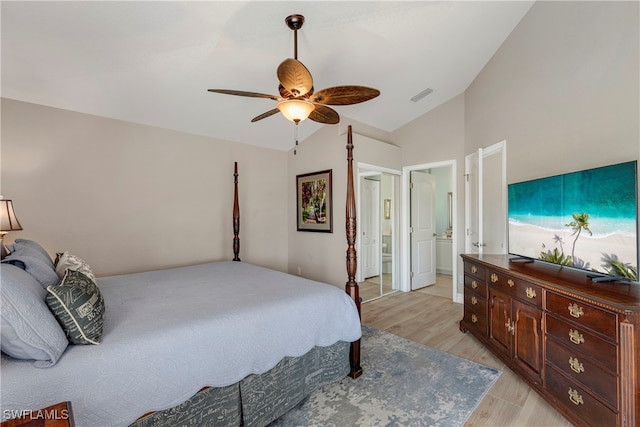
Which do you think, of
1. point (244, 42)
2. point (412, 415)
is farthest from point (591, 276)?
point (244, 42)

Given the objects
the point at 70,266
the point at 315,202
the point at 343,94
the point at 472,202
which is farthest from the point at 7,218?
the point at 472,202

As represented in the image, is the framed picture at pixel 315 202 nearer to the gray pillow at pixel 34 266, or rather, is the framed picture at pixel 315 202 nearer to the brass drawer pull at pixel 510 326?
the brass drawer pull at pixel 510 326

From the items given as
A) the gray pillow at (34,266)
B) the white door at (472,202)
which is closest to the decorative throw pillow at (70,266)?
the gray pillow at (34,266)

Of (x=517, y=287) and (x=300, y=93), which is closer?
(x=300, y=93)

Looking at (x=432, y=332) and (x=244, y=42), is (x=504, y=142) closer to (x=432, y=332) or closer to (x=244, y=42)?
(x=432, y=332)

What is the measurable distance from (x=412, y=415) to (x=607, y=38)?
292 cm

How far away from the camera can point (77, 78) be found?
8.83 feet

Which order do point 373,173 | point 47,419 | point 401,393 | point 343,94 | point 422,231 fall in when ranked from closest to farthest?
point 47,419, point 401,393, point 343,94, point 373,173, point 422,231

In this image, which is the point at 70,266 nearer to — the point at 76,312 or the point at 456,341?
the point at 76,312

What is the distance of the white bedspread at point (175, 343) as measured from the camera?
3.82 ft

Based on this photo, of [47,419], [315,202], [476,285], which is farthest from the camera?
[315,202]

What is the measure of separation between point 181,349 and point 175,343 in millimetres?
42

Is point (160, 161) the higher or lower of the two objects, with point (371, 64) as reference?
lower

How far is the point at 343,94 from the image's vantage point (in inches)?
88.3
